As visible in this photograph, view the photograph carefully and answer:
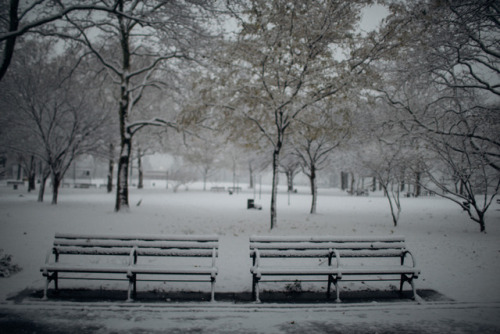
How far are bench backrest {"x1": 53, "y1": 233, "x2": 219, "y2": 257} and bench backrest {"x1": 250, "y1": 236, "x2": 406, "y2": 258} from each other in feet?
2.81

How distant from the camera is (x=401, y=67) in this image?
10.6 meters

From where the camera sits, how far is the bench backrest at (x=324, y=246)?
4813mm

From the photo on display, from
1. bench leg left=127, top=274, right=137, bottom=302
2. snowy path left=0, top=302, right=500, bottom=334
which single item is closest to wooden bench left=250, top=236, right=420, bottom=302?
snowy path left=0, top=302, right=500, bottom=334

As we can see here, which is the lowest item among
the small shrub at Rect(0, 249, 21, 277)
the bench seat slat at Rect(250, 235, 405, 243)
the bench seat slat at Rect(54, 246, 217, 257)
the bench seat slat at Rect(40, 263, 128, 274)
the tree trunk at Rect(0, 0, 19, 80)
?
the small shrub at Rect(0, 249, 21, 277)

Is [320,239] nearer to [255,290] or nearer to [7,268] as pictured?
[255,290]

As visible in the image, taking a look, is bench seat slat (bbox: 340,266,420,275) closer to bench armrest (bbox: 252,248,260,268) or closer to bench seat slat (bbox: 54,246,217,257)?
bench armrest (bbox: 252,248,260,268)

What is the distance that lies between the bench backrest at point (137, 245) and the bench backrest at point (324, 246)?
0.86 m

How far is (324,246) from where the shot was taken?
4926 millimetres

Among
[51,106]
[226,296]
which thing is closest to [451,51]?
[226,296]

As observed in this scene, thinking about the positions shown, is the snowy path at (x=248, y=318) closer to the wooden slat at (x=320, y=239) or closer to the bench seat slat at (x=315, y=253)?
the bench seat slat at (x=315, y=253)

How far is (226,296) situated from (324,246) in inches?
73.0

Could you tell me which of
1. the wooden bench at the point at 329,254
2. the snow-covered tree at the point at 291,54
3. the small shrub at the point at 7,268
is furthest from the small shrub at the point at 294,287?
the snow-covered tree at the point at 291,54

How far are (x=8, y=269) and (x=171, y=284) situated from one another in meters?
3.03

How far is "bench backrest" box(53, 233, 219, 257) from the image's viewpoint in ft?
15.4
